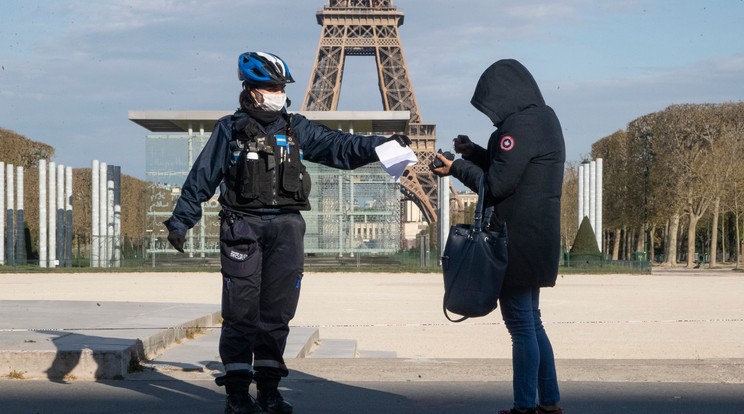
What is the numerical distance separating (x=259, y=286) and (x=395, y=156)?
745mm

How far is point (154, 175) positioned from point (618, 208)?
60.4 feet

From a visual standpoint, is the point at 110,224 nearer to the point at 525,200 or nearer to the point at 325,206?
the point at 325,206

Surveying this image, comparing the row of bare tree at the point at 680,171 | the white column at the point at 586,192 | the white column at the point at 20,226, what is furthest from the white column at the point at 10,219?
the row of bare tree at the point at 680,171

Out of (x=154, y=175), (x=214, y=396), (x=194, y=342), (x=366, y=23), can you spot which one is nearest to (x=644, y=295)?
(x=194, y=342)

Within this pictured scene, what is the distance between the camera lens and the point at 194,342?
7.23 m

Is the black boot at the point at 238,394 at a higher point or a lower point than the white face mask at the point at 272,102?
lower

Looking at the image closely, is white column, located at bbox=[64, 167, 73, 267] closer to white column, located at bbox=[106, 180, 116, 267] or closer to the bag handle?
white column, located at bbox=[106, 180, 116, 267]

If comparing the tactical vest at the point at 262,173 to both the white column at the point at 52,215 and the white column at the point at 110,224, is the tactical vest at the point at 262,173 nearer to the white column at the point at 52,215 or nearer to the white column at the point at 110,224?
the white column at the point at 52,215

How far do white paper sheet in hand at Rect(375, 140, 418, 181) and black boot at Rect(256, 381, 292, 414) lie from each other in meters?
0.98

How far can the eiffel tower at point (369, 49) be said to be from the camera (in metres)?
63.2

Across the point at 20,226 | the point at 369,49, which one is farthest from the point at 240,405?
the point at 369,49

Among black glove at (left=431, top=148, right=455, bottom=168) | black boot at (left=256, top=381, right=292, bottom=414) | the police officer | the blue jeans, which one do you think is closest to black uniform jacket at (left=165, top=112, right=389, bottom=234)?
the police officer

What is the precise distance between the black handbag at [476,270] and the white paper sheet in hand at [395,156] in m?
0.53

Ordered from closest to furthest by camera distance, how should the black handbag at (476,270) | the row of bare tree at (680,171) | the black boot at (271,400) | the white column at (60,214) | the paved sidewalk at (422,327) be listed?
the black handbag at (476,270)
the black boot at (271,400)
the paved sidewalk at (422,327)
the white column at (60,214)
the row of bare tree at (680,171)
